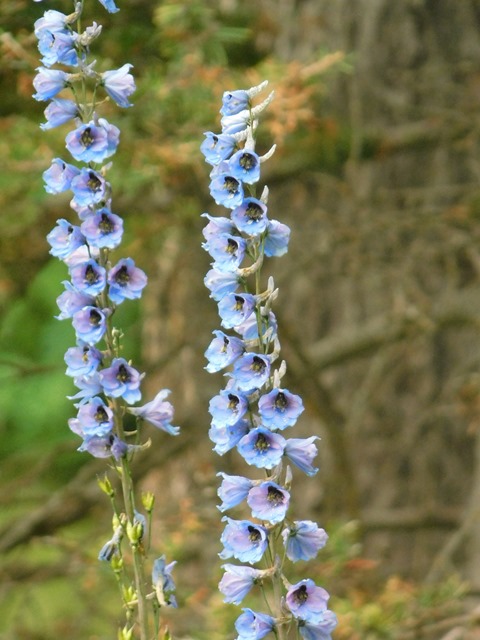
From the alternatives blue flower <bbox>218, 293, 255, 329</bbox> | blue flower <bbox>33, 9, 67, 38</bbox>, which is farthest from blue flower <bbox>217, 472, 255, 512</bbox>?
blue flower <bbox>33, 9, 67, 38</bbox>

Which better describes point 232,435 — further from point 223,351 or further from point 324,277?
point 324,277

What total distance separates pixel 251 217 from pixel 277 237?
83mm

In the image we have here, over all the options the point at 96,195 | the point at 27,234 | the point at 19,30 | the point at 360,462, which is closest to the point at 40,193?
the point at 27,234

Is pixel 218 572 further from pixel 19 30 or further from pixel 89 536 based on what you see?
pixel 19 30

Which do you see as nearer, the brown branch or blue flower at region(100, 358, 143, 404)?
blue flower at region(100, 358, 143, 404)

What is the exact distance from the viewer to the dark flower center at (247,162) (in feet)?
5.24

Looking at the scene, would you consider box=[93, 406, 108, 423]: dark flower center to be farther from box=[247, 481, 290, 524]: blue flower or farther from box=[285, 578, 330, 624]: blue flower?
box=[285, 578, 330, 624]: blue flower

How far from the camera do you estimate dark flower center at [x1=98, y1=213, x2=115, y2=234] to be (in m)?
1.65

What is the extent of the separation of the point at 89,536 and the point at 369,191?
6.82 ft

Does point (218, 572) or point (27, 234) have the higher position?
point (27, 234)

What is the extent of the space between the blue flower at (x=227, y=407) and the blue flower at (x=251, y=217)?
0.23 m

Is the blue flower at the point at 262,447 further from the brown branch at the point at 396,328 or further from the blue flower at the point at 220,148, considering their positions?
the brown branch at the point at 396,328

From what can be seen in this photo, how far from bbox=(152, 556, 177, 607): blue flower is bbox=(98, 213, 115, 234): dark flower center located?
50 centimetres

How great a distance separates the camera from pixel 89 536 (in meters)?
4.72
